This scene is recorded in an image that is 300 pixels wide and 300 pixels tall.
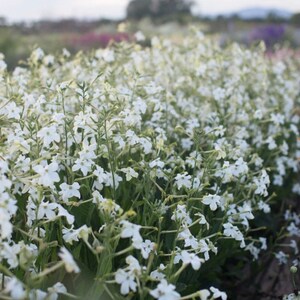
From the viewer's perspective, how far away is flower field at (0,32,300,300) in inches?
64.2

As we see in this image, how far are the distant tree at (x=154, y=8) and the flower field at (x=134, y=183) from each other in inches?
942

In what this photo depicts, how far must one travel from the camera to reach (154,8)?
92.4 ft

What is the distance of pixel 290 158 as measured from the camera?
3.52 m

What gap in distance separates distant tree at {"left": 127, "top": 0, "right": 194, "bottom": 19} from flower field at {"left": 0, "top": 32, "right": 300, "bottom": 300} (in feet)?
78.5

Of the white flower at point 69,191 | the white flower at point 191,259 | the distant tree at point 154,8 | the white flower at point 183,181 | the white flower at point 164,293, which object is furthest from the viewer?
the distant tree at point 154,8

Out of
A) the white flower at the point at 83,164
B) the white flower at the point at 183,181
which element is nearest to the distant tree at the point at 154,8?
the white flower at the point at 183,181

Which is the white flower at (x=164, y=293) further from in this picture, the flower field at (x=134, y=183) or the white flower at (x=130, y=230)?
the white flower at (x=130, y=230)

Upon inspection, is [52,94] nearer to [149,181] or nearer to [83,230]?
[149,181]

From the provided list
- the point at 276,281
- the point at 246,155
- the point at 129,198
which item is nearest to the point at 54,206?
the point at 129,198

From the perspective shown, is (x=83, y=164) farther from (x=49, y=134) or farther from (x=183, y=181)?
(x=183, y=181)

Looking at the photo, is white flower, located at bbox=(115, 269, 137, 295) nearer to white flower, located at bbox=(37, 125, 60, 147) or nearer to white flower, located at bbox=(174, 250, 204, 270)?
white flower, located at bbox=(174, 250, 204, 270)

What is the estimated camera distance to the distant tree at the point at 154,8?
27.6 m

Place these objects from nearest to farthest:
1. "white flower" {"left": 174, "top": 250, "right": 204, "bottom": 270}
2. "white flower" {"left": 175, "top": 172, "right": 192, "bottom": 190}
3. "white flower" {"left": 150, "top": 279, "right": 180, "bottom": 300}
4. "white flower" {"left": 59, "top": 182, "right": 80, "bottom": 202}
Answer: "white flower" {"left": 150, "top": 279, "right": 180, "bottom": 300} → "white flower" {"left": 174, "top": 250, "right": 204, "bottom": 270} → "white flower" {"left": 59, "top": 182, "right": 80, "bottom": 202} → "white flower" {"left": 175, "top": 172, "right": 192, "bottom": 190}

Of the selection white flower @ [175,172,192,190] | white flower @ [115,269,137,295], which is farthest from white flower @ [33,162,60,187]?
white flower @ [175,172,192,190]
